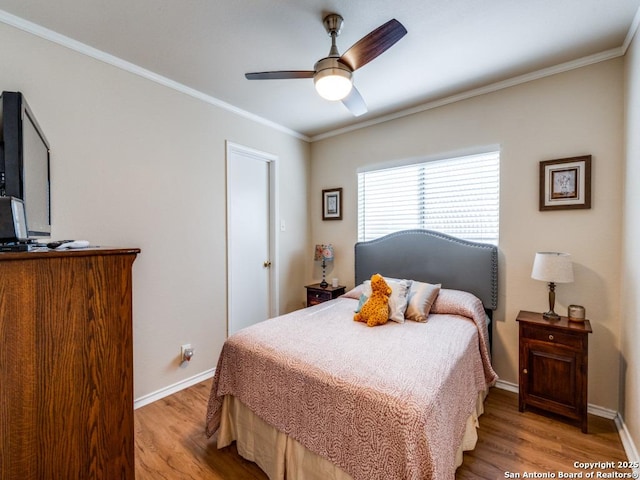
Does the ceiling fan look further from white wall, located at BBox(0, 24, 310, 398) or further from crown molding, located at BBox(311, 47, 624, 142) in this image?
crown molding, located at BBox(311, 47, 624, 142)

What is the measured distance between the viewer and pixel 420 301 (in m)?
2.36

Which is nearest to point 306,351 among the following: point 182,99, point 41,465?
point 41,465

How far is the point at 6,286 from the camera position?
82 cm

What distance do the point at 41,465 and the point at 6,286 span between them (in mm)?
535

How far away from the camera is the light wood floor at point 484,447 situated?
1.71 meters

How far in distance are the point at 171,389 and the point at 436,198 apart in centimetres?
302

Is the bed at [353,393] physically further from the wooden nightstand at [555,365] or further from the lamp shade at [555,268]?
the lamp shade at [555,268]

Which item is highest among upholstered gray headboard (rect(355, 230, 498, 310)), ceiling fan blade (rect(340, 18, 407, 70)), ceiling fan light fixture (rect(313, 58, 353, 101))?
ceiling fan blade (rect(340, 18, 407, 70))

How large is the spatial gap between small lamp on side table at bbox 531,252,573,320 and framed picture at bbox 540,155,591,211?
1.37 ft

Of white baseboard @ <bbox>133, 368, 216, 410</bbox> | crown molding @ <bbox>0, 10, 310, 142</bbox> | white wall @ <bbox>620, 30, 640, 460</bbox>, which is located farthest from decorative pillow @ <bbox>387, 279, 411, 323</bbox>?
crown molding @ <bbox>0, 10, 310, 142</bbox>

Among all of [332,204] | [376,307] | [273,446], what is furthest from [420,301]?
[332,204]

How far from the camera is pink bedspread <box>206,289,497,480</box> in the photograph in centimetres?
119

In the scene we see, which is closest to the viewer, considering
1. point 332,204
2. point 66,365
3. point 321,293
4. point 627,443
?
point 66,365

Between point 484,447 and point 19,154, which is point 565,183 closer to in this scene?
point 484,447
